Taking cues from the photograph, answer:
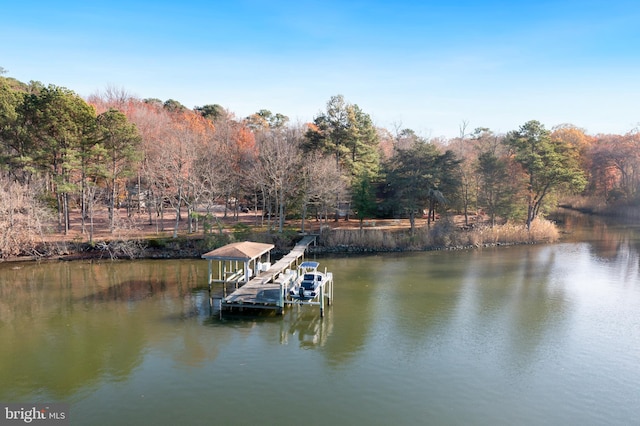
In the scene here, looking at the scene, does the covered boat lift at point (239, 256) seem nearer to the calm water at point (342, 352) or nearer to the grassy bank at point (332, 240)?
the calm water at point (342, 352)

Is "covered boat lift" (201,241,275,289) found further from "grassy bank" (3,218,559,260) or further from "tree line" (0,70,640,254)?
"tree line" (0,70,640,254)

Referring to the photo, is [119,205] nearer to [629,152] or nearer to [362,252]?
[362,252]

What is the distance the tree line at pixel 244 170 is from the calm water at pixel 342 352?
9.45m

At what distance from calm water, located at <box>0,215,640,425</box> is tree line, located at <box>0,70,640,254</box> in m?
9.45

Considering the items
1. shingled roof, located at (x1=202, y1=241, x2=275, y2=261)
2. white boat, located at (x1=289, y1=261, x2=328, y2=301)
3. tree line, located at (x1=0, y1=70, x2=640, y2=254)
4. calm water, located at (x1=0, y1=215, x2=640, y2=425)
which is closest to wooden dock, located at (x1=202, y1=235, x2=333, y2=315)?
shingled roof, located at (x1=202, y1=241, x2=275, y2=261)

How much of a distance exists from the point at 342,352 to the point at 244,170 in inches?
1115

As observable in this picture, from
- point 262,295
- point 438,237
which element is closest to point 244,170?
point 438,237

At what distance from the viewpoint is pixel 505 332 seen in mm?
19953

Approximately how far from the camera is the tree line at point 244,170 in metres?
33.7

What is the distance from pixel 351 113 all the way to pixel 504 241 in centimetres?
1882

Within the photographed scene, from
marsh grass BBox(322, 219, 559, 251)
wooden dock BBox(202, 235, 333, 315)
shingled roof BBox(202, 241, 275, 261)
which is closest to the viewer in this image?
wooden dock BBox(202, 235, 333, 315)

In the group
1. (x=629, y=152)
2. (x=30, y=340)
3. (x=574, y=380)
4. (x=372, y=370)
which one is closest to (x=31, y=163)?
(x=30, y=340)

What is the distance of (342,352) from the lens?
18.0m

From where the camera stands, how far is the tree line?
111 feet
